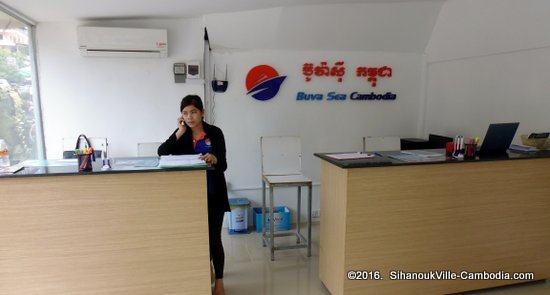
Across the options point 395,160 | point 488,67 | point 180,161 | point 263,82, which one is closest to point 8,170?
point 180,161

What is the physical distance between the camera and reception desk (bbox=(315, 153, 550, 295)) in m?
2.34

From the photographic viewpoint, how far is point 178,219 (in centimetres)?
211

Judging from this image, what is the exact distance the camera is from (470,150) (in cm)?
252

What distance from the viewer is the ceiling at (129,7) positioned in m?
2.97

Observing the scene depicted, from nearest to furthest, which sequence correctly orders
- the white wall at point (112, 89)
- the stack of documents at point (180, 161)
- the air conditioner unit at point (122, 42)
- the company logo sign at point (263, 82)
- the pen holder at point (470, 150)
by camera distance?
the stack of documents at point (180, 161) → the pen holder at point (470, 150) → the air conditioner unit at point (122, 42) → the white wall at point (112, 89) → the company logo sign at point (263, 82)

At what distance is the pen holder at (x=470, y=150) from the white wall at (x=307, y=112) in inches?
72.4

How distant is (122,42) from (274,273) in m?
2.65

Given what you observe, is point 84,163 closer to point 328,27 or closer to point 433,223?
point 433,223

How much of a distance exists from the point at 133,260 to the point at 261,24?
8.66 feet

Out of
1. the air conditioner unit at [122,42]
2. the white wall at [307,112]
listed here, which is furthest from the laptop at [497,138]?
the air conditioner unit at [122,42]

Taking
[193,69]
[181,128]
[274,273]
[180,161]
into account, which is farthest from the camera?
[193,69]

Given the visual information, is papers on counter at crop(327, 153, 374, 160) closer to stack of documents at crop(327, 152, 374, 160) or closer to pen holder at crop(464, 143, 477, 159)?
stack of documents at crop(327, 152, 374, 160)

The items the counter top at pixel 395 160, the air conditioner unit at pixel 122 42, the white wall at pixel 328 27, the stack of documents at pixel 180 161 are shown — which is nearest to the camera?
the stack of documents at pixel 180 161

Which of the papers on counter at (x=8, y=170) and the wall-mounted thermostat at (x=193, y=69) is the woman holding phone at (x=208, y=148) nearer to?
the papers on counter at (x=8, y=170)
